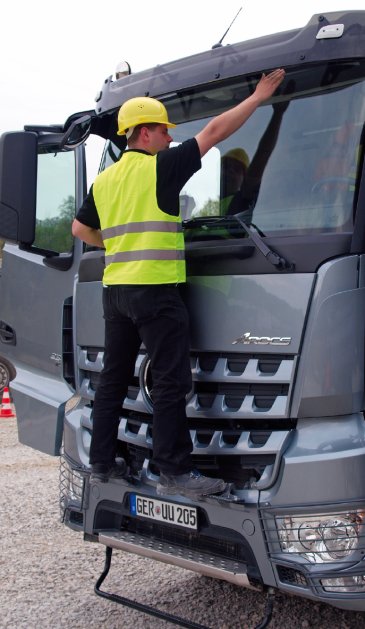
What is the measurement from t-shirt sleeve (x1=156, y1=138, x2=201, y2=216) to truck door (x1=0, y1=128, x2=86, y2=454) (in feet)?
5.21

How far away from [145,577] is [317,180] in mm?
2627

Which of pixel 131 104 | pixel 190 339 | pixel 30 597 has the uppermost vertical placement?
pixel 131 104

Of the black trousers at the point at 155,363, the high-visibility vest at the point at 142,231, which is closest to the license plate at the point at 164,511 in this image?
the black trousers at the point at 155,363

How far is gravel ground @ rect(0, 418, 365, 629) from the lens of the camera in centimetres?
422

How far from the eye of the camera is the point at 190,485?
346cm

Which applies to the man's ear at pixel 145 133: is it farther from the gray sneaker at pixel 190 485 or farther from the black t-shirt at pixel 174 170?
the gray sneaker at pixel 190 485

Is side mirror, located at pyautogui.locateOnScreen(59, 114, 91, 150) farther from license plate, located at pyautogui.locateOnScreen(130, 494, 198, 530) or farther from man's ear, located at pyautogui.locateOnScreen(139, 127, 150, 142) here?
license plate, located at pyautogui.locateOnScreen(130, 494, 198, 530)

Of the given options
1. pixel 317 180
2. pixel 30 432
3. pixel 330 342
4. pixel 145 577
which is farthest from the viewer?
pixel 30 432

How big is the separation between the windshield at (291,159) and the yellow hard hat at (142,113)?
1.11 ft

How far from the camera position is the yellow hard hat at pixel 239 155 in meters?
3.77

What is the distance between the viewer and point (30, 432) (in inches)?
214

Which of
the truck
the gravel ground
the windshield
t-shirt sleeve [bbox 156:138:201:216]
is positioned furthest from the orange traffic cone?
t-shirt sleeve [bbox 156:138:201:216]

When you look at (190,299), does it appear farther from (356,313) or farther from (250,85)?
(250,85)

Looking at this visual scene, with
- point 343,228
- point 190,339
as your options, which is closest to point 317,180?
point 343,228
